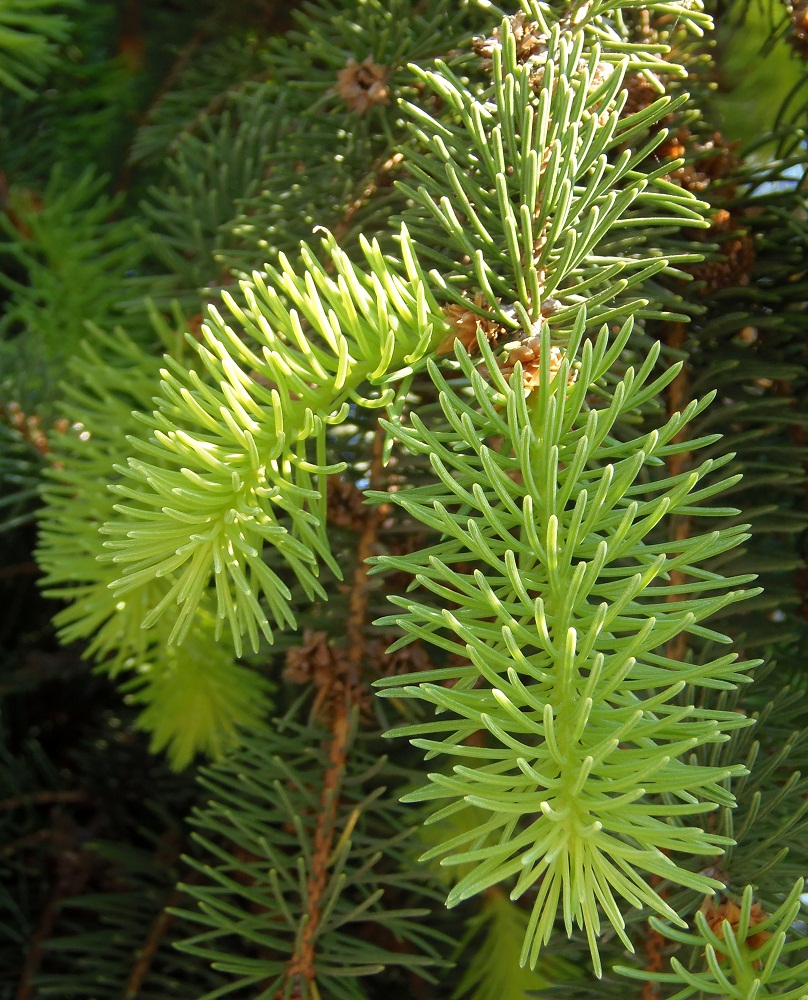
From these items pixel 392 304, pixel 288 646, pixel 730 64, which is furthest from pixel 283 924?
pixel 730 64

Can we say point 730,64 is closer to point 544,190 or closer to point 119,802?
point 544,190

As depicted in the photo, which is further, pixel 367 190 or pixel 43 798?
pixel 43 798

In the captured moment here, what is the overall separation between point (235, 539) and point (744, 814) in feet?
0.60

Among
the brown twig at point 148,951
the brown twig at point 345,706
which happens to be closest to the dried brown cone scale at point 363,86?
the brown twig at point 345,706

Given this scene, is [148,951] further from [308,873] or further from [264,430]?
[264,430]

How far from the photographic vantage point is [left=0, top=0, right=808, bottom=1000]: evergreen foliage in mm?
202

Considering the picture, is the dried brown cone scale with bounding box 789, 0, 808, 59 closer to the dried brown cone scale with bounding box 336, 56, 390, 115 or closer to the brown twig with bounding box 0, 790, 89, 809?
the dried brown cone scale with bounding box 336, 56, 390, 115

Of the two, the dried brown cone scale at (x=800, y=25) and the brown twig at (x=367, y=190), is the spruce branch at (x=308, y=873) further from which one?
the dried brown cone scale at (x=800, y=25)

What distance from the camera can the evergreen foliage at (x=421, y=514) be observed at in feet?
0.66

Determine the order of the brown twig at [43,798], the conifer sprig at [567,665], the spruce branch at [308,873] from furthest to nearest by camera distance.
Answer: the brown twig at [43,798] < the spruce branch at [308,873] < the conifer sprig at [567,665]

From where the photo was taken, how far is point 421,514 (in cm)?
21

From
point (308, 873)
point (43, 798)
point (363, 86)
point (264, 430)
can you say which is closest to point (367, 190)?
point (363, 86)

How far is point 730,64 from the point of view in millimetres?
398

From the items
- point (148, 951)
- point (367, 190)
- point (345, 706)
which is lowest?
point (148, 951)
